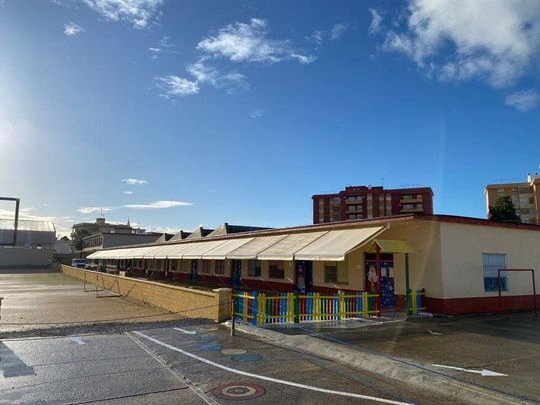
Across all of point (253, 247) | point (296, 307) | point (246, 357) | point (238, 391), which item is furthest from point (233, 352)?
point (253, 247)

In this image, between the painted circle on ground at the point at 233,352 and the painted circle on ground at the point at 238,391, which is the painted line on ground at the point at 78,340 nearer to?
the painted circle on ground at the point at 233,352

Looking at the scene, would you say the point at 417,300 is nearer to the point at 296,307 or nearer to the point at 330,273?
the point at 296,307

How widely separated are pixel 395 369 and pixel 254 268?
2059cm

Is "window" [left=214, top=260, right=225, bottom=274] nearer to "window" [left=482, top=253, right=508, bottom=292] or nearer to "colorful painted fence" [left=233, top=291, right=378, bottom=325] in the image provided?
"colorful painted fence" [left=233, top=291, right=378, bottom=325]

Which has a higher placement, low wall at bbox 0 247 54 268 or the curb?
low wall at bbox 0 247 54 268

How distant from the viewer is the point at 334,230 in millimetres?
19594

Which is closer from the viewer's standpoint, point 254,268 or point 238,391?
point 238,391

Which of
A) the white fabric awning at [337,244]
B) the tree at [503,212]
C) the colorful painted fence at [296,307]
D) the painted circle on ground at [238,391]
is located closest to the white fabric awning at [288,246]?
the white fabric awning at [337,244]

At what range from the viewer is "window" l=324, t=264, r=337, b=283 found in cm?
2119

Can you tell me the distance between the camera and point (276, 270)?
86.1 feet

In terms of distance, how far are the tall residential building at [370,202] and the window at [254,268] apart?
81.3m

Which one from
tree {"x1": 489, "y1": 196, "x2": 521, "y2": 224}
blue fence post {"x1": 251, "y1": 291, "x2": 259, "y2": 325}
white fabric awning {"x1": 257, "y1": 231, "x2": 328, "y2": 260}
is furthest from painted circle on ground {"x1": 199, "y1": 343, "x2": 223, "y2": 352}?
tree {"x1": 489, "y1": 196, "x2": 521, "y2": 224}

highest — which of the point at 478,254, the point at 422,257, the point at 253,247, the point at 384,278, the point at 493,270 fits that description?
the point at 253,247

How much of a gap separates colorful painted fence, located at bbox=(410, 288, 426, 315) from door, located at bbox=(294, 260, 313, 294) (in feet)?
22.7
